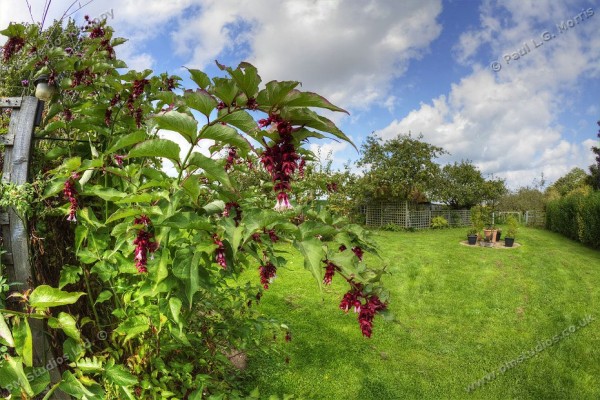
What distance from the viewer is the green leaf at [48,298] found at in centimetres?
129

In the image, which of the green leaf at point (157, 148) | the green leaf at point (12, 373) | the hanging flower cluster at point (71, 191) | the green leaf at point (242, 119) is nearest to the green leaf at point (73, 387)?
the green leaf at point (12, 373)

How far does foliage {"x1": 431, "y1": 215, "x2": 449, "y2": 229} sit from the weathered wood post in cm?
2409

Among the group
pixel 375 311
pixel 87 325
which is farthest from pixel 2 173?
pixel 375 311

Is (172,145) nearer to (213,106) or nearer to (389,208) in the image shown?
(213,106)

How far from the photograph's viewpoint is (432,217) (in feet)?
81.7

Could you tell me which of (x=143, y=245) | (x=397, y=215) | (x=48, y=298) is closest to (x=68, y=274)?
(x=48, y=298)

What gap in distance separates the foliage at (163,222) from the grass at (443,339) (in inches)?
27.8

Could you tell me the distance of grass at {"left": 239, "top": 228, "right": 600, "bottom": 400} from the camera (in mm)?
4160

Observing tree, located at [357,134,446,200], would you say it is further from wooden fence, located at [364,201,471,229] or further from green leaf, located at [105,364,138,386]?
green leaf, located at [105,364,138,386]

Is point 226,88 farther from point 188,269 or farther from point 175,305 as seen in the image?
point 175,305

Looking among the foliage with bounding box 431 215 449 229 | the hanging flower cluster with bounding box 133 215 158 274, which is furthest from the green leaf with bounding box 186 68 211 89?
the foliage with bounding box 431 215 449 229

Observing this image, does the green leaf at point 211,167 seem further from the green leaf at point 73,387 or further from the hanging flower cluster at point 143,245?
the green leaf at point 73,387

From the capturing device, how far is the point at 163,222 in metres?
1.16

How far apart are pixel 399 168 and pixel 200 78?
23.5 meters
